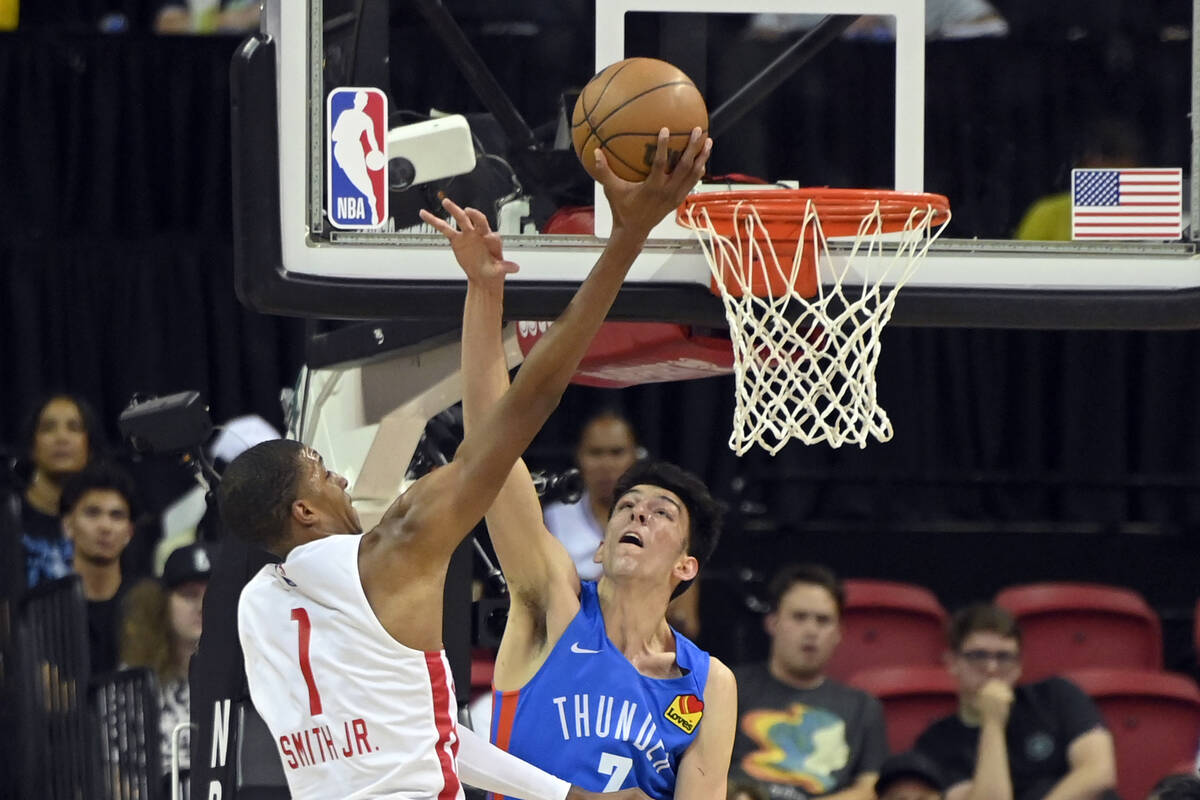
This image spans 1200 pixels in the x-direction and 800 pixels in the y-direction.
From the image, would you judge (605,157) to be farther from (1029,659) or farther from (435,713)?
(1029,659)

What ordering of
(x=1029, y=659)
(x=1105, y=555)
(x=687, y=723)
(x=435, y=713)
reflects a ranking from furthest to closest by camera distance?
(x=1105, y=555) < (x=1029, y=659) < (x=687, y=723) < (x=435, y=713)

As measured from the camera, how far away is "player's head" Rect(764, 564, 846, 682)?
5.98 m

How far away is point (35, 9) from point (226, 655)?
14.3 ft

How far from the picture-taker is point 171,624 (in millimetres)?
6316

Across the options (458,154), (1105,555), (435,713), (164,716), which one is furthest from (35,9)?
(435,713)

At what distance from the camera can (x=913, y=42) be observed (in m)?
4.69

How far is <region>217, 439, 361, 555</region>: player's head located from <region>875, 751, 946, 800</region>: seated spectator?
257cm

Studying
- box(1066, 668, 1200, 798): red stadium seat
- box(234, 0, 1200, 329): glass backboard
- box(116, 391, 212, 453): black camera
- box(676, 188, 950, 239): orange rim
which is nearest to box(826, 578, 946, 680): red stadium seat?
box(1066, 668, 1200, 798): red stadium seat

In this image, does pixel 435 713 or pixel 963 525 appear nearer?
pixel 435 713

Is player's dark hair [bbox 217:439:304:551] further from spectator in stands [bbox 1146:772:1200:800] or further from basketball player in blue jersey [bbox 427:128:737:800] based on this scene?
spectator in stands [bbox 1146:772:1200:800]

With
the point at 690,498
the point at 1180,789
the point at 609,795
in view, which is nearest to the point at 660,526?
the point at 690,498

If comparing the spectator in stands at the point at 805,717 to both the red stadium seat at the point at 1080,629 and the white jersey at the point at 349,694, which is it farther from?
the white jersey at the point at 349,694

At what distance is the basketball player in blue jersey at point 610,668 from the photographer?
396 cm

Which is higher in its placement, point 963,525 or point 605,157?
point 605,157
